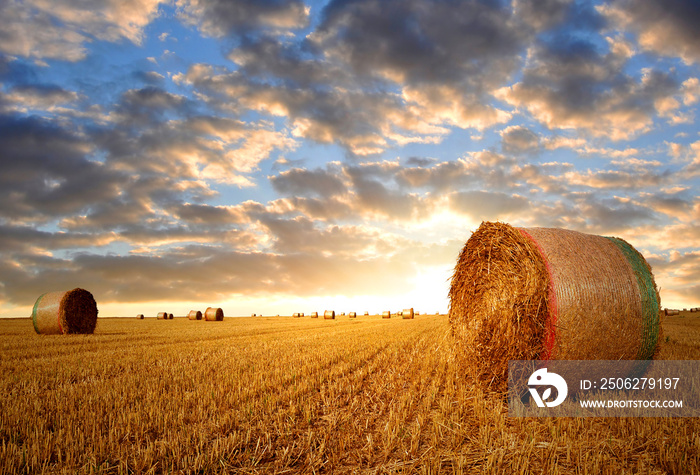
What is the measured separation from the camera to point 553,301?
18.9ft

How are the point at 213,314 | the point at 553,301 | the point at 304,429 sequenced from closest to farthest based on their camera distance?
1. the point at 304,429
2. the point at 553,301
3. the point at 213,314

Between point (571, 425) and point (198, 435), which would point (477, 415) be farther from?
point (198, 435)

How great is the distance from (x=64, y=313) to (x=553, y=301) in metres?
21.6

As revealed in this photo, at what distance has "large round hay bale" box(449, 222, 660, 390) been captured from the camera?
5.82 m

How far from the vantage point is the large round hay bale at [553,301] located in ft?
19.1

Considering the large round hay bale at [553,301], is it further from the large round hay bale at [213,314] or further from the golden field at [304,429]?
the large round hay bale at [213,314]

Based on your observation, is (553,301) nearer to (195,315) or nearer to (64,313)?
(64,313)

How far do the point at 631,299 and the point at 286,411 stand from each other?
6060mm

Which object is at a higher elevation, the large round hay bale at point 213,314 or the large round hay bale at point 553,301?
the large round hay bale at point 553,301

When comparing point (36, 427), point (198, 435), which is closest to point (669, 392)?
point (198, 435)
